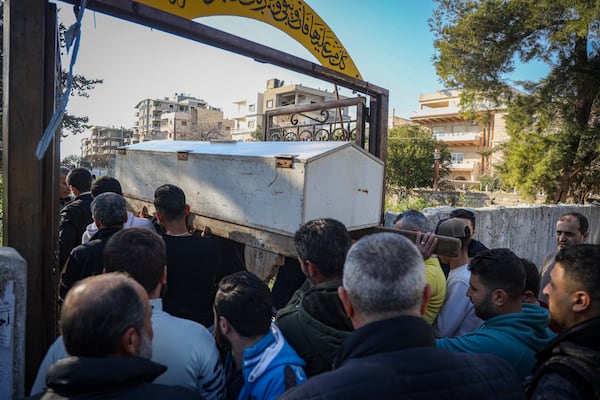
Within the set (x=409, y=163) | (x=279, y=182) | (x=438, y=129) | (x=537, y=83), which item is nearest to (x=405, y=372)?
(x=279, y=182)

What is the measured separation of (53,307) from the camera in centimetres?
192

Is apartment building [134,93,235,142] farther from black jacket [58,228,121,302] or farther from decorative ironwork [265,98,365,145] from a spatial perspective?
black jacket [58,228,121,302]

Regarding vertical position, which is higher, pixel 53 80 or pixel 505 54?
pixel 505 54

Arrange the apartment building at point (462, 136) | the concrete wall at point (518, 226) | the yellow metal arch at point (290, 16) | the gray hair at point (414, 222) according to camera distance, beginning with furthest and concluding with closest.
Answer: the apartment building at point (462, 136) → the concrete wall at point (518, 226) → the gray hair at point (414, 222) → the yellow metal arch at point (290, 16)

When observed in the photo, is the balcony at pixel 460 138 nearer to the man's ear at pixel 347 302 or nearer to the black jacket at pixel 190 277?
the black jacket at pixel 190 277

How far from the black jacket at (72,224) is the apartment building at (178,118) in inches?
1793

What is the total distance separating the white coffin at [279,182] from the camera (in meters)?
2.40

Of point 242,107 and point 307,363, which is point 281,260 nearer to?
point 307,363

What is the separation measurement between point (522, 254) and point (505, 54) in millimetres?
6705

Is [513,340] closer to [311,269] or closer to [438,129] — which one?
[311,269]

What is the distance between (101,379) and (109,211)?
145 cm

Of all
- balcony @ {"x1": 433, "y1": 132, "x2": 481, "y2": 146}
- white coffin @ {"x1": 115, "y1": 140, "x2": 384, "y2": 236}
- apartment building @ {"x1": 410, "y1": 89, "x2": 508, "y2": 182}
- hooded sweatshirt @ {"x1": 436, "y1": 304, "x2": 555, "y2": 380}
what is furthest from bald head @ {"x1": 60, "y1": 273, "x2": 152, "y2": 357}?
balcony @ {"x1": 433, "y1": 132, "x2": 481, "y2": 146}

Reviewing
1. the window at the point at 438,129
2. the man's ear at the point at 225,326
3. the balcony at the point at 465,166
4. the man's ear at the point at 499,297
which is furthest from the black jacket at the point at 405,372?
the window at the point at 438,129

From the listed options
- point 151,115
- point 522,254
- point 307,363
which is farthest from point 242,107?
point 307,363
